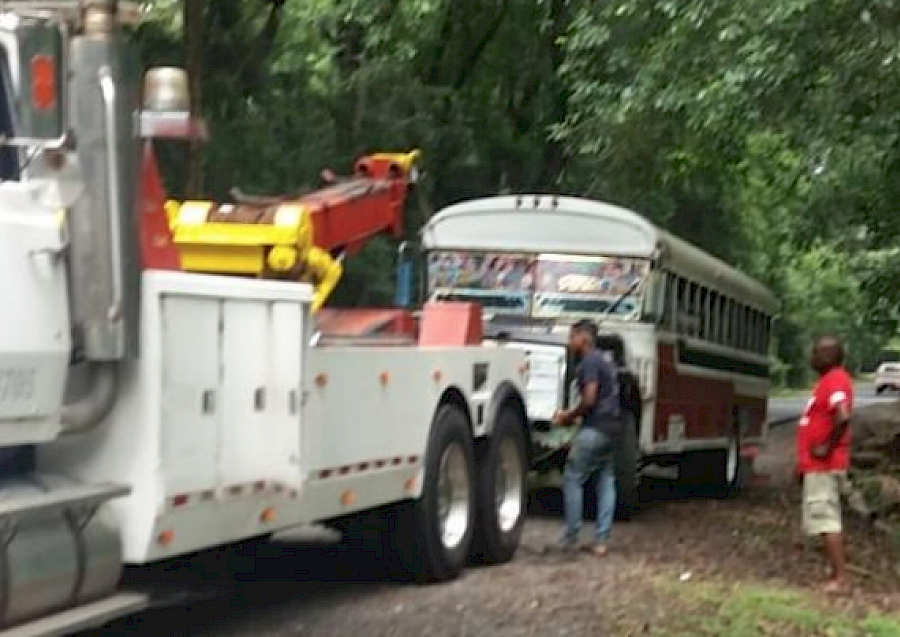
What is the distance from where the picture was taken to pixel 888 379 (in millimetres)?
67688

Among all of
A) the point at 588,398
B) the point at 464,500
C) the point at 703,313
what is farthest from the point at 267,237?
the point at 703,313

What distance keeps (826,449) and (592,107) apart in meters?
6.37

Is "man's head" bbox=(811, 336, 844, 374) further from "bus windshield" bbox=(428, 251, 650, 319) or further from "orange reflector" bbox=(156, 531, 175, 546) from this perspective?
"orange reflector" bbox=(156, 531, 175, 546)

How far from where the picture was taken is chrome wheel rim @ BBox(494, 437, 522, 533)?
1161cm

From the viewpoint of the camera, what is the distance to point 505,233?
634 inches

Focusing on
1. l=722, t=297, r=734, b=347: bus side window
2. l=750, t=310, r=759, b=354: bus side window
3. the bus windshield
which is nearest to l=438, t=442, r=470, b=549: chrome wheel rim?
the bus windshield

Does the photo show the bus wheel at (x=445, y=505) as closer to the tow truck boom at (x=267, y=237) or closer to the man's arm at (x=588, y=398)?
the tow truck boom at (x=267, y=237)

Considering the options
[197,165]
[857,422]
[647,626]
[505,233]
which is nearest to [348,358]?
[647,626]

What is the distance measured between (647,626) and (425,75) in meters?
18.8

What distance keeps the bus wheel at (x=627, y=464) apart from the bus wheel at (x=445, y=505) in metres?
3.82

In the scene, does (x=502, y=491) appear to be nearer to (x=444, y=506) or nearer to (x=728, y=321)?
(x=444, y=506)

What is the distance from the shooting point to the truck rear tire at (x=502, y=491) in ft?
37.1

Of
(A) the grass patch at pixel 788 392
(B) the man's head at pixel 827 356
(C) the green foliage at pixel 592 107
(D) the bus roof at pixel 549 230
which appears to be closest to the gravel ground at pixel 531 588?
(B) the man's head at pixel 827 356

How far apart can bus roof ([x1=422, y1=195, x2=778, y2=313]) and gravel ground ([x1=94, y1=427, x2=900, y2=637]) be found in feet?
9.01
